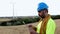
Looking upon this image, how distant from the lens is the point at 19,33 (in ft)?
74.9

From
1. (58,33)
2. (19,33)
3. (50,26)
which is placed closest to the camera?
(50,26)

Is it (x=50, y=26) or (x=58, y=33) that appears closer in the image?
(x=50, y=26)

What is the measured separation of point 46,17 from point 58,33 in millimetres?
16838

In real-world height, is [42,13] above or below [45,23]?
above

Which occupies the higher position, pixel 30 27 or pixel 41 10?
pixel 41 10

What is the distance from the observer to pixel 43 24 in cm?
416

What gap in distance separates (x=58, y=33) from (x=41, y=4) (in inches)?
663

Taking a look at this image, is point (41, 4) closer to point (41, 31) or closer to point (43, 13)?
point (43, 13)

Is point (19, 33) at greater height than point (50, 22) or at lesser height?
lesser

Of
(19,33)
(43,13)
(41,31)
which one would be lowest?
(19,33)

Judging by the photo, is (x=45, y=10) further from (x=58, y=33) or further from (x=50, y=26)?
(x=58, y=33)

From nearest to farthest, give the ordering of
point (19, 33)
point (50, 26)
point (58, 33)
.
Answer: point (50, 26), point (58, 33), point (19, 33)

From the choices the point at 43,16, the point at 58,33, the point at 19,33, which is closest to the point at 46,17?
the point at 43,16

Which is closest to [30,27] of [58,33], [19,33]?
[58,33]
